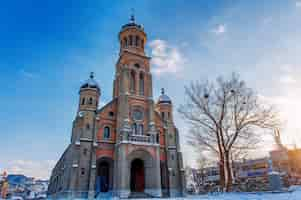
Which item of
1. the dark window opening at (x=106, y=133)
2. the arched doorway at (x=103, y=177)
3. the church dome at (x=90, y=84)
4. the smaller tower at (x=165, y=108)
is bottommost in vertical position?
the arched doorway at (x=103, y=177)

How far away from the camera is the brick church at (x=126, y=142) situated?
83.4 feet

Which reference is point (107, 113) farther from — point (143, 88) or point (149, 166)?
point (149, 166)

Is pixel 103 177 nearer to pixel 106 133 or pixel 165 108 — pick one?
pixel 106 133

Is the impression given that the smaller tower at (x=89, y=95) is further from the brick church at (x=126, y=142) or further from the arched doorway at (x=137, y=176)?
the arched doorway at (x=137, y=176)

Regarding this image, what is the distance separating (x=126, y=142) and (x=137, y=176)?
6.37m

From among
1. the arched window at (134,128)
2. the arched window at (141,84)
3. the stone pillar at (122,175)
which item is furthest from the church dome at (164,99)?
the stone pillar at (122,175)

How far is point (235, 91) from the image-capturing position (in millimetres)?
Answer: 22375

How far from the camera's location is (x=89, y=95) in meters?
31.8

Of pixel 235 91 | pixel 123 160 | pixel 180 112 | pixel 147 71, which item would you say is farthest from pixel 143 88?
pixel 235 91

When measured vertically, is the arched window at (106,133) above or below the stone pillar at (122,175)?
above

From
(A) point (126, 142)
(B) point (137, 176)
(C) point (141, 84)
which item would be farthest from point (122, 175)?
(C) point (141, 84)

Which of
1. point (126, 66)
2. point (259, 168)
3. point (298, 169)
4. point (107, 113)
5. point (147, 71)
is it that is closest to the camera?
point (107, 113)

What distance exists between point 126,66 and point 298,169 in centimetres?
4735

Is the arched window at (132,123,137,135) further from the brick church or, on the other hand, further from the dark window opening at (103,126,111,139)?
the dark window opening at (103,126,111,139)
